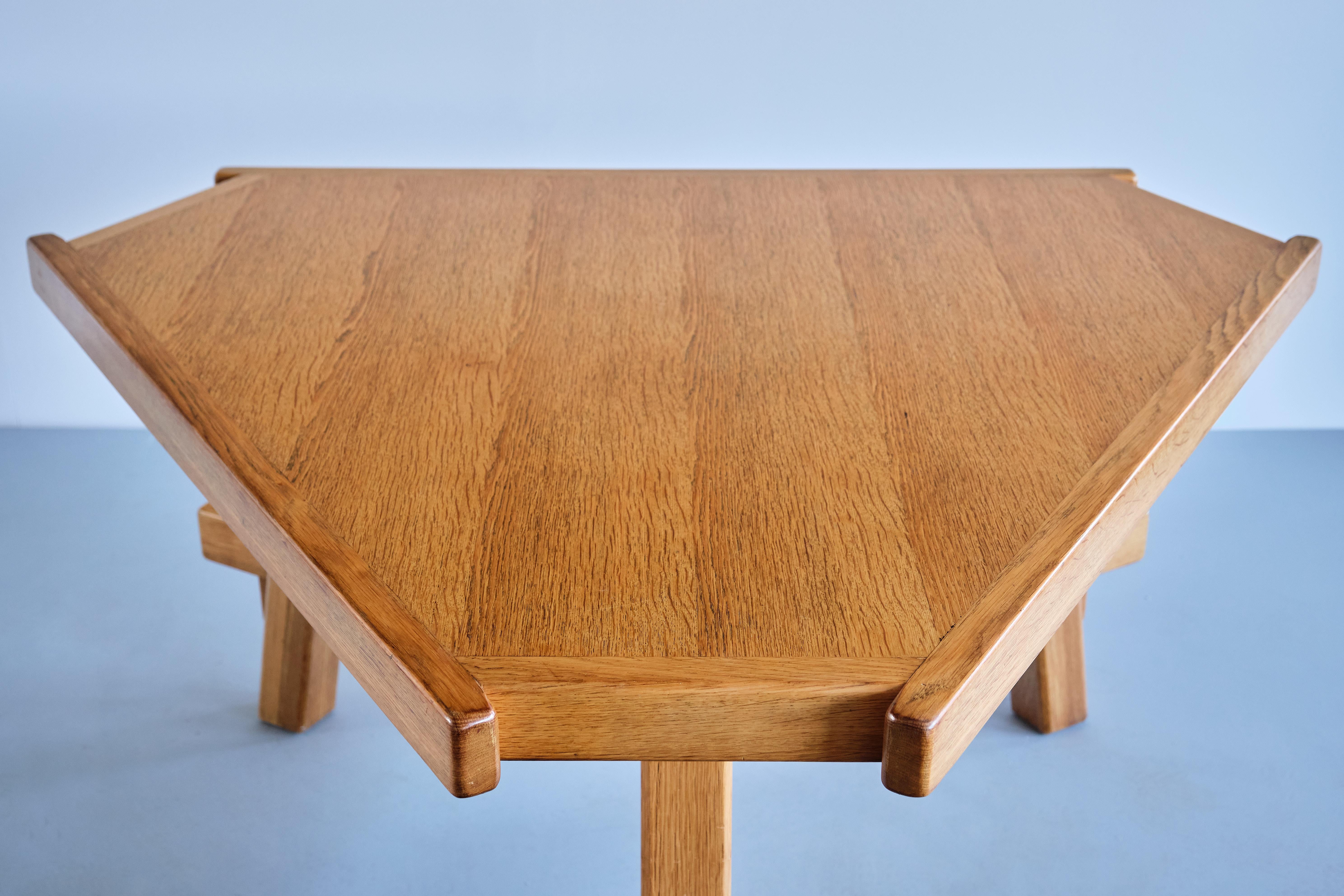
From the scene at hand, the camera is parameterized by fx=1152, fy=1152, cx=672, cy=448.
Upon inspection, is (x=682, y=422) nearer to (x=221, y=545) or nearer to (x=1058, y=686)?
(x=221, y=545)

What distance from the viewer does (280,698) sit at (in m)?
1.55

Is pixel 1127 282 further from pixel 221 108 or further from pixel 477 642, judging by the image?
pixel 221 108

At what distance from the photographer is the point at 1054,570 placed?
0.62 metres

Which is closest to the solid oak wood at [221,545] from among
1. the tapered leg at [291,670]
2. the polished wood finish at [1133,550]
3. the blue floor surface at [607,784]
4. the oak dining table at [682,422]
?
the tapered leg at [291,670]

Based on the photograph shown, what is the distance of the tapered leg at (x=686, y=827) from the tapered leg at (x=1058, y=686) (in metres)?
0.75

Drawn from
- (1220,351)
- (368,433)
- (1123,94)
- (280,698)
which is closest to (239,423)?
(368,433)

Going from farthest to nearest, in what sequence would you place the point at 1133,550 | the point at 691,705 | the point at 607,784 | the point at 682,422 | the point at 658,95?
1. the point at 658,95
2. the point at 607,784
3. the point at 1133,550
4. the point at 682,422
5. the point at 691,705

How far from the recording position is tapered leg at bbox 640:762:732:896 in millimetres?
863

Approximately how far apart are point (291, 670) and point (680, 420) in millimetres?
936

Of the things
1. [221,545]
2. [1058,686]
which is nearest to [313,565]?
[221,545]

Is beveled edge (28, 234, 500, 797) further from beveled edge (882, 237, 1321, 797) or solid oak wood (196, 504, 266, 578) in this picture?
solid oak wood (196, 504, 266, 578)

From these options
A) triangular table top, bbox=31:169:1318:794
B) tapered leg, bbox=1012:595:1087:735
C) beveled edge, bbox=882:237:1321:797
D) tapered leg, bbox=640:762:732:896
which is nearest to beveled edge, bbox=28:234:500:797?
triangular table top, bbox=31:169:1318:794

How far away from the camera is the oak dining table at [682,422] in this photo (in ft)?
1.89

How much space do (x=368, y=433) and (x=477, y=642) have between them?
9.7 inches
